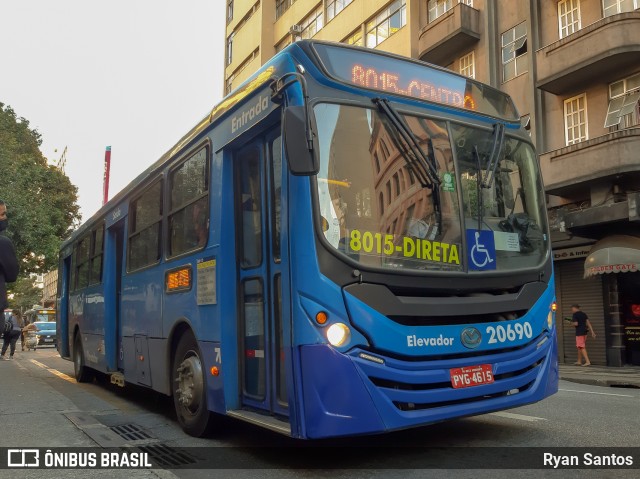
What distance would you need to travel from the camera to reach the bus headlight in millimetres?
4336

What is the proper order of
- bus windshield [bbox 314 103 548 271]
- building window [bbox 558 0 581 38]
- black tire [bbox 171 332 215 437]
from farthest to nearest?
building window [bbox 558 0 581 38], black tire [bbox 171 332 215 437], bus windshield [bbox 314 103 548 271]

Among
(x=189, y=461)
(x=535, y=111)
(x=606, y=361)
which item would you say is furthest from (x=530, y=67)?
(x=189, y=461)

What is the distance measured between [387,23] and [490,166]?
22975mm

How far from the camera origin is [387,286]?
4.57 m

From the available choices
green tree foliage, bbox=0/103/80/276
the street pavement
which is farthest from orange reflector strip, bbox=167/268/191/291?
green tree foliage, bbox=0/103/80/276

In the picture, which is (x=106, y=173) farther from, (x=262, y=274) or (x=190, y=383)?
(x=262, y=274)

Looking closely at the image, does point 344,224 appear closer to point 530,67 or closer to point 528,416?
point 528,416

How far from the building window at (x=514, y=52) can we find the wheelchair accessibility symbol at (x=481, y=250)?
54.6 ft

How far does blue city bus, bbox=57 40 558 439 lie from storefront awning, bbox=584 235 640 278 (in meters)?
11.6

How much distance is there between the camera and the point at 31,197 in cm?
2695

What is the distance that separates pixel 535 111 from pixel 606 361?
7587mm

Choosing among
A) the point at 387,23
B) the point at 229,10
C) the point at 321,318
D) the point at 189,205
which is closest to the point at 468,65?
the point at 387,23

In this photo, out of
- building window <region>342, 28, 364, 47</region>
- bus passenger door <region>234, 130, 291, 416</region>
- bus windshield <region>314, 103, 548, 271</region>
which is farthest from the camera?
building window <region>342, 28, 364, 47</region>

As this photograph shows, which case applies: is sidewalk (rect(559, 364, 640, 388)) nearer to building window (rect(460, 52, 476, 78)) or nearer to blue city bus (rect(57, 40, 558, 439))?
blue city bus (rect(57, 40, 558, 439))
